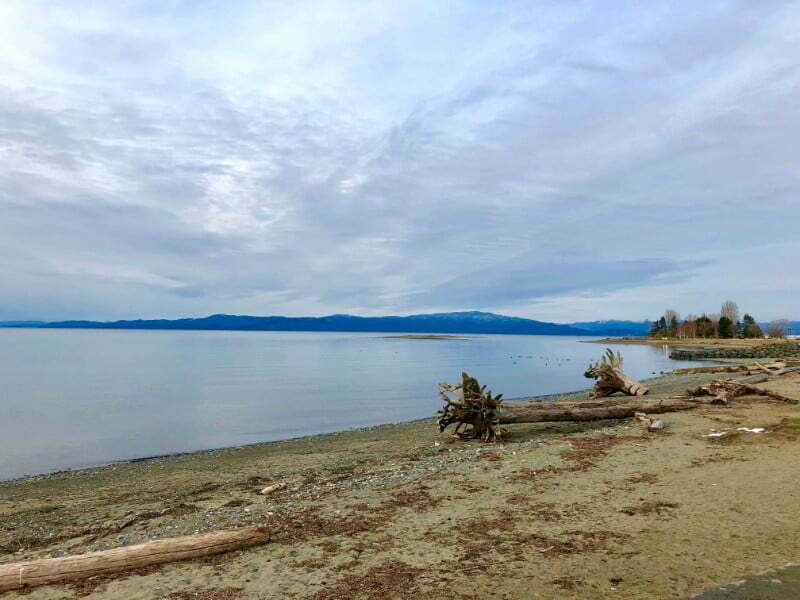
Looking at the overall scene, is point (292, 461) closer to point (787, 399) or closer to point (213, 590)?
point (213, 590)

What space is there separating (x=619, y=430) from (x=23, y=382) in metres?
51.5

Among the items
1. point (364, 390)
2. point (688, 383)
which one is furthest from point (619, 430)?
point (364, 390)

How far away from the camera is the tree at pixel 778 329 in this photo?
122312 millimetres

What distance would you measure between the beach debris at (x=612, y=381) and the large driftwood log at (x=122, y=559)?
887 inches

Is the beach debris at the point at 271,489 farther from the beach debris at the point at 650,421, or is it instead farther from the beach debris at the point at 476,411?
the beach debris at the point at 650,421

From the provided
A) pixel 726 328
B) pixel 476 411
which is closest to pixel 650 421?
pixel 476 411

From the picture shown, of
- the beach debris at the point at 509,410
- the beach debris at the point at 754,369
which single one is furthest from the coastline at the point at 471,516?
the beach debris at the point at 754,369

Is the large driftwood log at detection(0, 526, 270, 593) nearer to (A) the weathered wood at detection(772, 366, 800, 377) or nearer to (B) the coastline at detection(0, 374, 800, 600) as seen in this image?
(B) the coastline at detection(0, 374, 800, 600)

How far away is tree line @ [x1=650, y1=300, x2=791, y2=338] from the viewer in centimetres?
12888

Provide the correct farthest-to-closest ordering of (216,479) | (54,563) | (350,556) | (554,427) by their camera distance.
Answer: (554,427) < (216,479) < (350,556) < (54,563)

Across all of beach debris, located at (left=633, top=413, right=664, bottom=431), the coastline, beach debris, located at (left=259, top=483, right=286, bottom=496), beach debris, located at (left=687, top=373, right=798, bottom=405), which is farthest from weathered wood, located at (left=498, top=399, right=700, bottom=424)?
beach debris, located at (left=259, top=483, right=286, bottom=496)

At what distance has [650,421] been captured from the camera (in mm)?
16688

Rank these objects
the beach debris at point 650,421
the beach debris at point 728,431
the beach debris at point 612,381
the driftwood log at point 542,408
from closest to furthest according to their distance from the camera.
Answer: the beach debris at point 728,431 → the beach debris at point 650,421 → the driftwood log at point 542,408 → the beach debris at point 612,381

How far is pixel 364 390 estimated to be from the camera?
43438 millimetres
